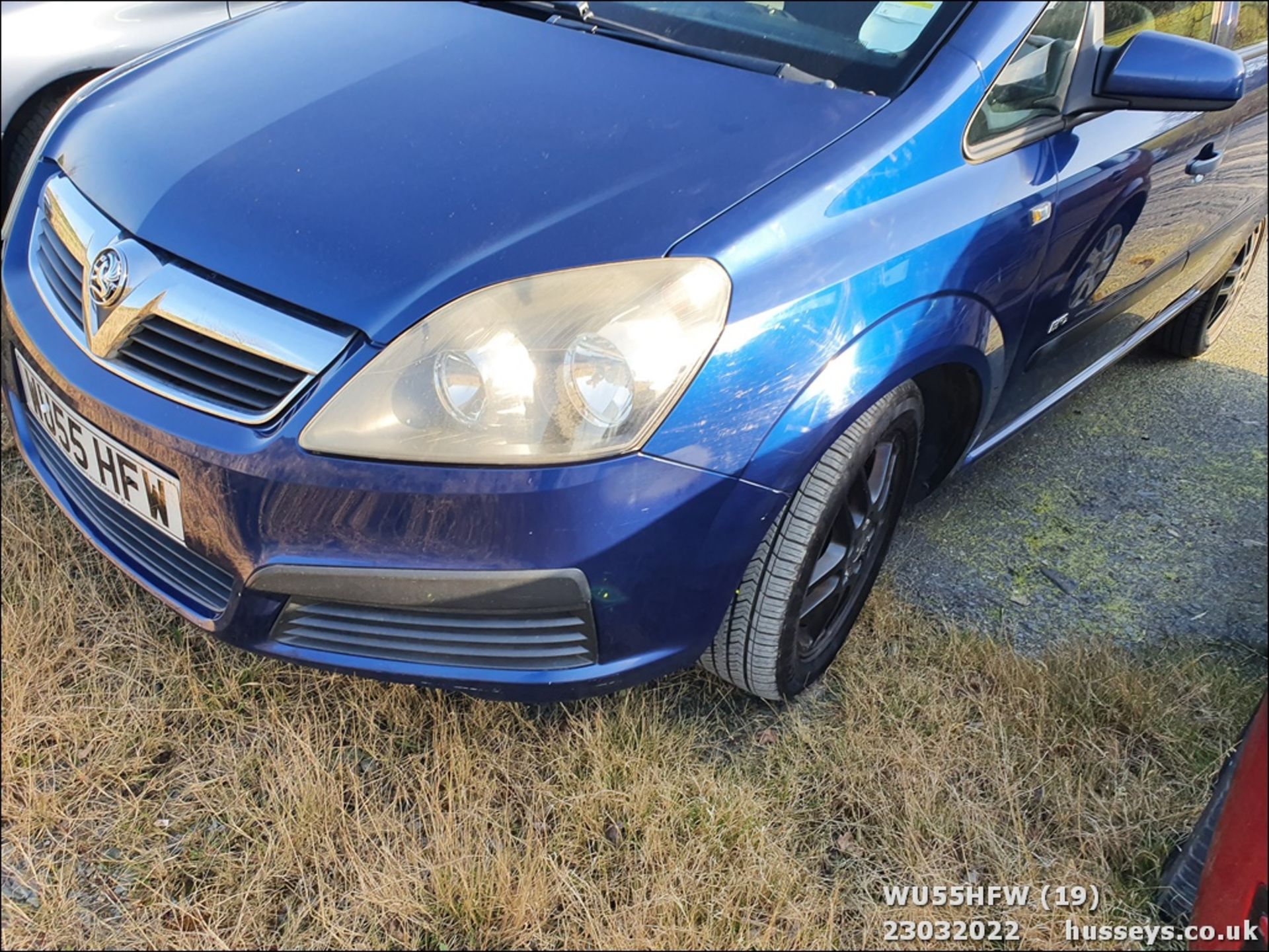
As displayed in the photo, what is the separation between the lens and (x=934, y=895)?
167 cm

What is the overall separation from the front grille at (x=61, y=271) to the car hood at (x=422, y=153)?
0.40 ft

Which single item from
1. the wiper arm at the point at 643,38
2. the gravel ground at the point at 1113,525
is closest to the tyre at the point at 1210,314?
the gravel ground at the point at 1113,525

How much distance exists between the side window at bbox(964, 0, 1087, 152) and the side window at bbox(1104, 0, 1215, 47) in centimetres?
14

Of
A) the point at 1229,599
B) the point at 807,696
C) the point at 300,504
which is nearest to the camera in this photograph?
the point at 300,504

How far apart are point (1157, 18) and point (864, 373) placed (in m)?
1.47

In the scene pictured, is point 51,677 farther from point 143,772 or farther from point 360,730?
point 360,730

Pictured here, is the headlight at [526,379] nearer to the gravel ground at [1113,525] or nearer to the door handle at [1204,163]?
the gravel ground at [1113,525]

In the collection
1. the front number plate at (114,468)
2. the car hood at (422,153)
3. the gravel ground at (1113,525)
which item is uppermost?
the car hood at (422,153)

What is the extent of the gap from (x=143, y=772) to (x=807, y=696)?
46.9 inches

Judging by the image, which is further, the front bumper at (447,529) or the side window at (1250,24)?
the side window at (1250,24)

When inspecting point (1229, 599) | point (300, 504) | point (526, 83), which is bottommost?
point (1229, 599)

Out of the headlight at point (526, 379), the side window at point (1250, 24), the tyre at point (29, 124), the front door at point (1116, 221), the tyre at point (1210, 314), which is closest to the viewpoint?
the headlight at point (526, 379)

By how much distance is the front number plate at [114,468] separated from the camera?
1613 millimetres

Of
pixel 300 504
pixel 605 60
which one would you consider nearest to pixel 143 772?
pixel 300 504
